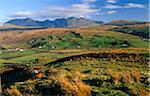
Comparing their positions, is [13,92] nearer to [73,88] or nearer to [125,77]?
[73,88]

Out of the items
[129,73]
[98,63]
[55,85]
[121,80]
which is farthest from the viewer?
[98,63]

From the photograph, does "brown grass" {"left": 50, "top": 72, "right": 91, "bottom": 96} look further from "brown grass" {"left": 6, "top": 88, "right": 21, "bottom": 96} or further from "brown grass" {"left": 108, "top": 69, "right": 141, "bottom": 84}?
"brown grass" {"left": 108, "top": 69, "right": 141, "bottom": 84}

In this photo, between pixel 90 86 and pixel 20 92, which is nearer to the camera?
pixel 20 92

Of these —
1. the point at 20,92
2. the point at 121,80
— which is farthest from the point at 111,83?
the point at 20,92

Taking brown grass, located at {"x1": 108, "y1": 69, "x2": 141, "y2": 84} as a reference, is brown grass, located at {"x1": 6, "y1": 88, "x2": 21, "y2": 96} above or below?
above

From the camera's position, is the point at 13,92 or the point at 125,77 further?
the point at 125,77

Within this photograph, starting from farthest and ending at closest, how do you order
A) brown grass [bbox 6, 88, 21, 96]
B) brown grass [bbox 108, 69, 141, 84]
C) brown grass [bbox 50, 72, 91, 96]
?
brown grass [bbox 108, 69, 141, 84] → brown grass [bbox 6, 88, 21, 96] → brown grass [bbox 50, 72, 91, 96]

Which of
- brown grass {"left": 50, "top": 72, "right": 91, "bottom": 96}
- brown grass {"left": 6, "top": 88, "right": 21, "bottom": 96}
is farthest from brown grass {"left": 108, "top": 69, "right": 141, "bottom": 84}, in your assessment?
brown grass {"left": 6, "top": 88, "right": 21, "bottom": 96}

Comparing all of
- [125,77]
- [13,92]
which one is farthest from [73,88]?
[125,77]

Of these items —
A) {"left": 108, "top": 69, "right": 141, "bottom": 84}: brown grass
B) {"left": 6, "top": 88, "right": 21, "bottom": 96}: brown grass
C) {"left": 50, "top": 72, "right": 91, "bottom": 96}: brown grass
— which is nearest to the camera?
{"left": 50, "top": 72, "right": 91, "bottom": 96}: brown grass

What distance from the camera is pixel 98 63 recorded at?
1054 inches

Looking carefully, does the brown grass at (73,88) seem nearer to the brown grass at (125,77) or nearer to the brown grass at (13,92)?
the brown grass at (13,92)

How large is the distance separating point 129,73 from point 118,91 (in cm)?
380

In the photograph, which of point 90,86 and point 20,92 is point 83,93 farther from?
point 20,92
